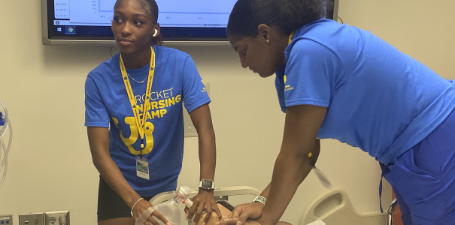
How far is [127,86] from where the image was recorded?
151cm

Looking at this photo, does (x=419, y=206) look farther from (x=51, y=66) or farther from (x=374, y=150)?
(x=51, y=66)

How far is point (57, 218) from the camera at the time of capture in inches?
87.3

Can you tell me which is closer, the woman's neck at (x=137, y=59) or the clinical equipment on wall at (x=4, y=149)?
the woman's neck at (x=137, y=59)

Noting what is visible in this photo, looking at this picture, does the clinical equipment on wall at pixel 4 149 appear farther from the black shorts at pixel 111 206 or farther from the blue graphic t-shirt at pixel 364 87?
the blue graphic t-shirt at pixel 364 87

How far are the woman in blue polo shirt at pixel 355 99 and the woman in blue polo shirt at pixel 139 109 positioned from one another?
0.49m

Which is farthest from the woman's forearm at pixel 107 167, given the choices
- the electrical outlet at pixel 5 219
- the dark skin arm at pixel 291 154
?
the electrical outlet at pixel 5 219

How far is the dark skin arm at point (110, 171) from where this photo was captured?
1370 millimetres

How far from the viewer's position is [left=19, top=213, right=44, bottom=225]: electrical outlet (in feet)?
7.10

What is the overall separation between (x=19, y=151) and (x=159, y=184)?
3.35ft

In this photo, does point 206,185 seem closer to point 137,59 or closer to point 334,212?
point 137,59

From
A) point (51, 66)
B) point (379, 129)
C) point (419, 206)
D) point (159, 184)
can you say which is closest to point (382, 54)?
point (379, 129)

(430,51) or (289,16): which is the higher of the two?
(289,16)

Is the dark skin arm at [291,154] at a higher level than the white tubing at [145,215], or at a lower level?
higher

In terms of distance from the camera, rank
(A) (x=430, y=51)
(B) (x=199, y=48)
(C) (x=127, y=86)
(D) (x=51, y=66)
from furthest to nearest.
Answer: (A) (x=430, y=51)
(B) (x=199, y=48)
(D) (x=51, y=66)
(C) (x=127, y=86)
